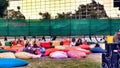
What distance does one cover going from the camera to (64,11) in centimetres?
7475

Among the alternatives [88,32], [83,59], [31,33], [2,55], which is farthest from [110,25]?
[2,55]

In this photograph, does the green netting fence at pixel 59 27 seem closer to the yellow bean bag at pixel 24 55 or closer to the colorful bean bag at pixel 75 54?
the colorful bean bag at pixel 75 54

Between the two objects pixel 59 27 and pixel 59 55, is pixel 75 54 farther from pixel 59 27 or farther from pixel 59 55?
pixel 59 27

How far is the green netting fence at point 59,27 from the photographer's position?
3688cm

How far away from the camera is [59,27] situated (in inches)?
1487

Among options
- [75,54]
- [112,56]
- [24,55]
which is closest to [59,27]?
[75,54]

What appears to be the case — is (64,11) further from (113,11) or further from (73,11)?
(113,11)

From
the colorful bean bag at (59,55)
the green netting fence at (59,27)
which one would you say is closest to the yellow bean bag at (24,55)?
the colorful bean bag at (59,55)

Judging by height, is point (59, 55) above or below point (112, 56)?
below

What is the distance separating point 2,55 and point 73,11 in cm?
5905

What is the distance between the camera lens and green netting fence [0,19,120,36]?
36.9 meters

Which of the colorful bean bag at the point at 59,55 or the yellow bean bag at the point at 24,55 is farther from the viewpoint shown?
the colorful bean bag at the point at 59,55

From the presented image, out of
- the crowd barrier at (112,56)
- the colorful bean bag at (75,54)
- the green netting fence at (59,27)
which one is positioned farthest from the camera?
the green netting fence at (59,27)

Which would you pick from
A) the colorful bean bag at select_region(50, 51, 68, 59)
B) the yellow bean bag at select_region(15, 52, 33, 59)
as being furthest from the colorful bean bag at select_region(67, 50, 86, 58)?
the yellow bean bag at select_region(15, 52, 33, 59)
